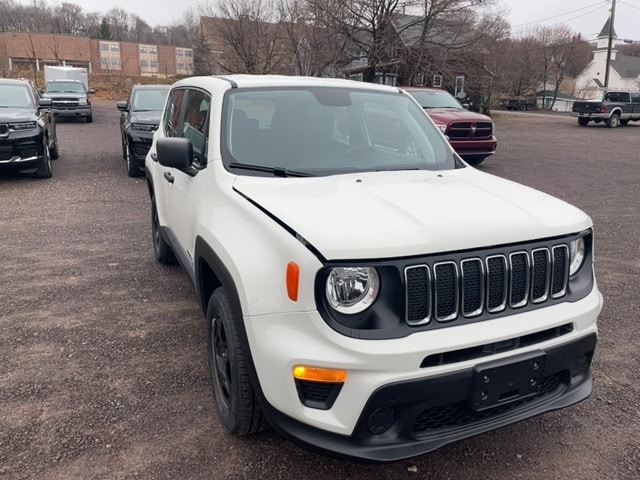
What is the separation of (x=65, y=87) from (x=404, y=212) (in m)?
25.0

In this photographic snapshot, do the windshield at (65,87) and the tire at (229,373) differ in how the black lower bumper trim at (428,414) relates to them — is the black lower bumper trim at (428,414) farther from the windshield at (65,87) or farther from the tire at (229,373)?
the windshield at (65,87)

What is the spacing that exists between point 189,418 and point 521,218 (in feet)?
6.80

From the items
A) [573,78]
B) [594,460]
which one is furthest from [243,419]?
[573,78]

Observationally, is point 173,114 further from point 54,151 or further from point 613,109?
point 613,109

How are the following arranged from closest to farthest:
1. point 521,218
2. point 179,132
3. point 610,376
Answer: point 521,218 → point 610,376 → point 179,132

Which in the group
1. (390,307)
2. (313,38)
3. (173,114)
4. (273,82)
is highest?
(313,38)

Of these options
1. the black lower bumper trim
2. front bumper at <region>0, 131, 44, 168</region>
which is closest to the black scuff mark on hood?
the black lower bumper trim

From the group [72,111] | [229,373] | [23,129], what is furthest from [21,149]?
[72,111]

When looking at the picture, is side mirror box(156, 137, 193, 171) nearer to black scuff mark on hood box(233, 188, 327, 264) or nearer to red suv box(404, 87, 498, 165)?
black scuff mark on hood box(233, 188, 327, 264)

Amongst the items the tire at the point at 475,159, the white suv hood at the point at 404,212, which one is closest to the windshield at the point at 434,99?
the tire at the point at 475,159

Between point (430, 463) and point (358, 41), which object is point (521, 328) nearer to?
point (430, 463)

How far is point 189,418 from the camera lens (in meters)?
3.02

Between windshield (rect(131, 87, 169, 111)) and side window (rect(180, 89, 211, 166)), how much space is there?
24.1 ft

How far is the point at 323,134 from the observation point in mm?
3545
